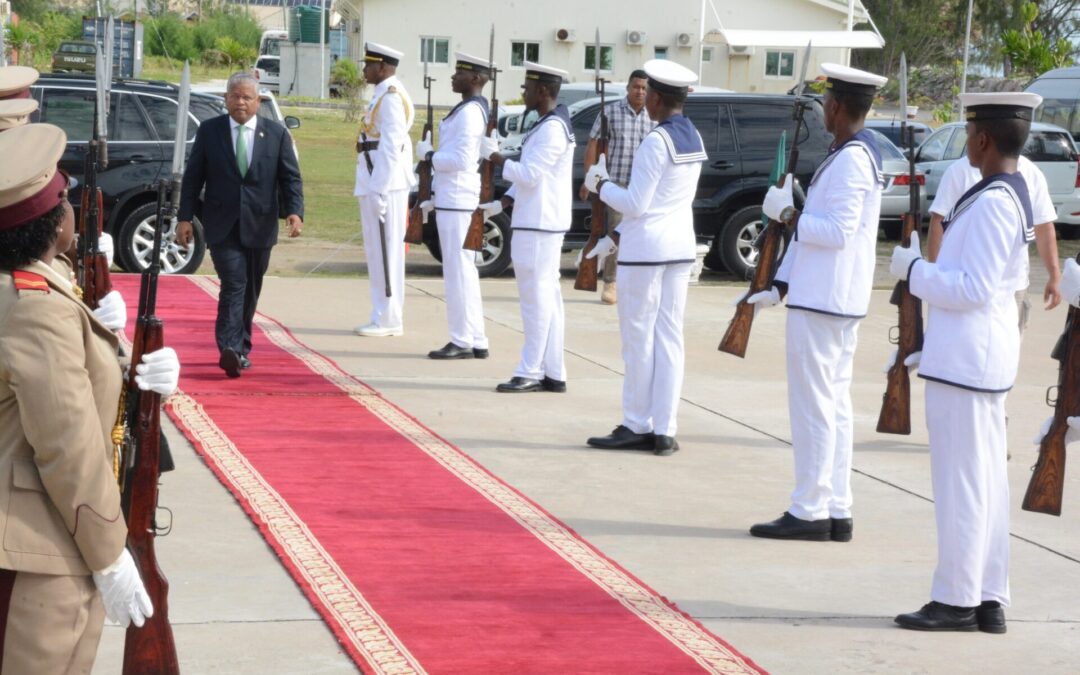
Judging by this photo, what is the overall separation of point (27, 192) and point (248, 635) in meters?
2.35

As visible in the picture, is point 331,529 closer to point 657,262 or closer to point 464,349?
point 657,262

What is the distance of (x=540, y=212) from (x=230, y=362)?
87.0 inches

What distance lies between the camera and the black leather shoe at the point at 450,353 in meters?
11.0

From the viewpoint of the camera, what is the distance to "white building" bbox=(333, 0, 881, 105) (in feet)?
175

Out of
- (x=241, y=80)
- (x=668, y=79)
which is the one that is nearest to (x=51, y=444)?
(x=668, y=79)

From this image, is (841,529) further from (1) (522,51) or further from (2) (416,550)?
(1) (522,51)

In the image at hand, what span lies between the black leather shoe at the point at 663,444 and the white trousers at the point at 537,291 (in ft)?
5.40

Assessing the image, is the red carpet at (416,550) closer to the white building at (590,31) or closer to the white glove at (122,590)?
the white glove at (122,590)

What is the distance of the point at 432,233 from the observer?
15.8 meters

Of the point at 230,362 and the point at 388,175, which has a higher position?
the point at 388,175

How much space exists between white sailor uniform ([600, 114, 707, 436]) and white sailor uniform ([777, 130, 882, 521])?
139cm

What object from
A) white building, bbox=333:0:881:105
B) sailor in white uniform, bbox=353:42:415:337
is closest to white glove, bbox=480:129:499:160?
sailor in white uniform, bbox=353:42:415:337

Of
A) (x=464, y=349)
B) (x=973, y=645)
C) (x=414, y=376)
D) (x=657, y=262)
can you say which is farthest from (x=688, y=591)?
(x=464, y=349)

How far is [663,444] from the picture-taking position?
8156mm
